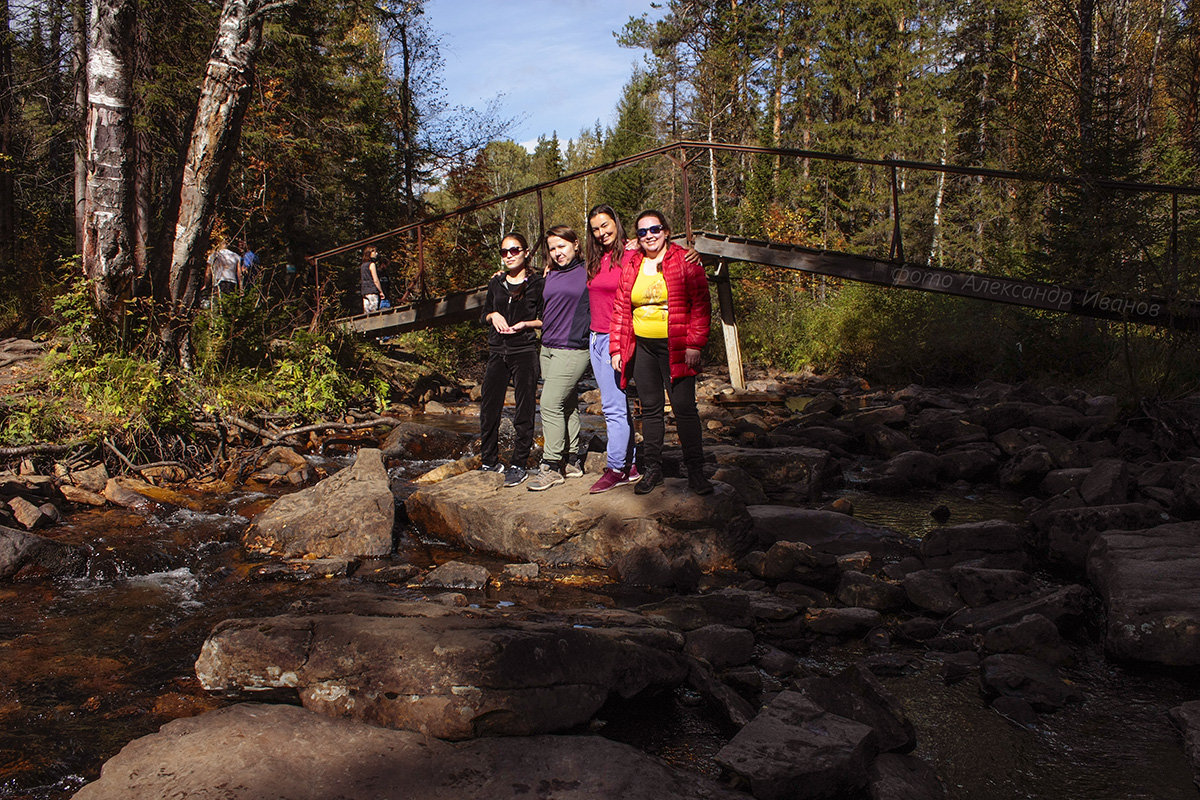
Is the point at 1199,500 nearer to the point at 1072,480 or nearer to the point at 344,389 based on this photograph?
the point at 1072,480

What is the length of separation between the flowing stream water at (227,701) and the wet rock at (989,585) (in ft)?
1.63

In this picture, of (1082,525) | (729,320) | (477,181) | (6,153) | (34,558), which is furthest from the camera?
(477,181)

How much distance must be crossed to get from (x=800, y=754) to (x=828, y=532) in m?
3.14

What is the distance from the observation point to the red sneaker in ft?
18.2

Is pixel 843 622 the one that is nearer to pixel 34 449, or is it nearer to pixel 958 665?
pixel 958 665

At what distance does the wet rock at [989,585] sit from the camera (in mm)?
4273

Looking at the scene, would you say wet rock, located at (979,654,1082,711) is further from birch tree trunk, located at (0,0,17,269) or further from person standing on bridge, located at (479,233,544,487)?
birch tree trunk, located at (0,0,17,269)

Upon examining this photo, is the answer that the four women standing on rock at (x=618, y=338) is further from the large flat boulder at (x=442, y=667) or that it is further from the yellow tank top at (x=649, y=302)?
the large flat boulder at (x=442, y=667)

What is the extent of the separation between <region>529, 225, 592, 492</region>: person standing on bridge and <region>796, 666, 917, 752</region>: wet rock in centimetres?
303

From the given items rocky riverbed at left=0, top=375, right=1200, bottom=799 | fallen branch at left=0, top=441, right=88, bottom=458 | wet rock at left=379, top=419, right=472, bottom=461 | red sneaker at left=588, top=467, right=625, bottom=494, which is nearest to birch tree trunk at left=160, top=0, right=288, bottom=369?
fallen branch at left=0, top=441, right=88, bottom=458

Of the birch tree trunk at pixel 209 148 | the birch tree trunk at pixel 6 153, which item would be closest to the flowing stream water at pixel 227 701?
the birch tree trunk at pixel 209 148

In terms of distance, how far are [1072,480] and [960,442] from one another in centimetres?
193

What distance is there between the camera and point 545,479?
589 cm

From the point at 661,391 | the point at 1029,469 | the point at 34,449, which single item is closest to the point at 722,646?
the point at 661,391
